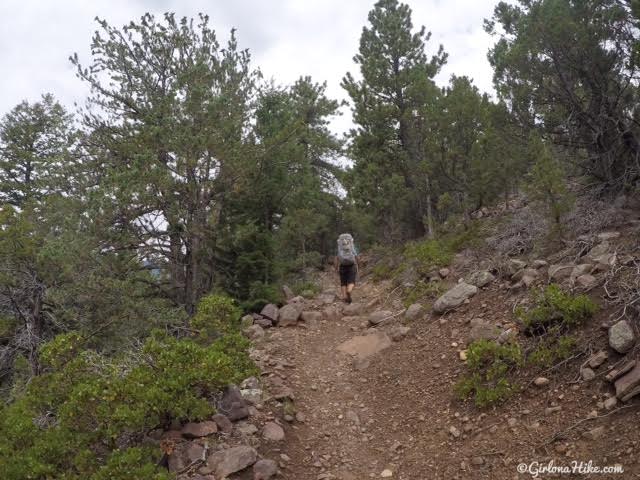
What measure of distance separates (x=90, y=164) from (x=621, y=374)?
10236mm

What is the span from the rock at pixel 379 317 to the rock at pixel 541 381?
4.08 meters

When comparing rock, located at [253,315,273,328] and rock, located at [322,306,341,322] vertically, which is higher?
rock, located at [253,315,273,328]

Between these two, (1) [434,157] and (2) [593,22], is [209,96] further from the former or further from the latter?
(2) [593,22]

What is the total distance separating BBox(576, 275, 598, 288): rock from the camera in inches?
214

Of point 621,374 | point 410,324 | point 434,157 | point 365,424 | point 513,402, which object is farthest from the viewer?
point 434,157

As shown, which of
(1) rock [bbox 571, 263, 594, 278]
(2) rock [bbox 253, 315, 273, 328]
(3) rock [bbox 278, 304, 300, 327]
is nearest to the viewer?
(1) rock [bbox 571, 263, 594, 278]

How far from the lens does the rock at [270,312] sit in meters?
9.62

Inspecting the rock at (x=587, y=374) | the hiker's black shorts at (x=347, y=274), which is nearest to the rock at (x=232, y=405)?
the rock at (x=587, y=374)

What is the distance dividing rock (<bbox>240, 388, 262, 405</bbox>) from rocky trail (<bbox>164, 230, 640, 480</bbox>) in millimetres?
15

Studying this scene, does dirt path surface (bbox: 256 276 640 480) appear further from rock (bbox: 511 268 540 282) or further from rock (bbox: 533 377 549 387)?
rock (bbox: 511 268 540 282)

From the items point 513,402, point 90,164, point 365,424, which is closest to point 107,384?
point 365,424

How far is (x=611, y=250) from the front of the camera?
629 cm

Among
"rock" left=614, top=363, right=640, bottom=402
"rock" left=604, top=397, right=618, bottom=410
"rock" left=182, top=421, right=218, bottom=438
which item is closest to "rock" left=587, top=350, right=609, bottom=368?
"rock" left=614, top=363, right=640, bottom=402

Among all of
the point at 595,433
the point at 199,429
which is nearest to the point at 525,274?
the point at 595,433
